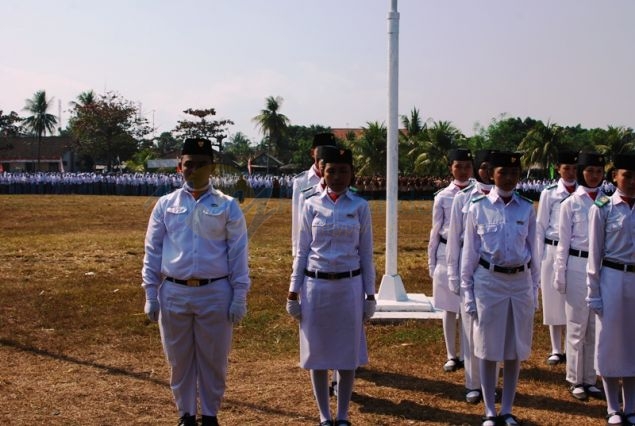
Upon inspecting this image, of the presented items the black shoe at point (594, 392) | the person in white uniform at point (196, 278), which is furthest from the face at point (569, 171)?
the person in white uniform at point (196, 278)

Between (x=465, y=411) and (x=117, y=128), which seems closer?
(x=465, y=411)

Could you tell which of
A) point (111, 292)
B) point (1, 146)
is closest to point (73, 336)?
point (111, 292)

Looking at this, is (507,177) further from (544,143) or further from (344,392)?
(544,143)

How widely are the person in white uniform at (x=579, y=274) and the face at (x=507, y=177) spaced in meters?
1.33

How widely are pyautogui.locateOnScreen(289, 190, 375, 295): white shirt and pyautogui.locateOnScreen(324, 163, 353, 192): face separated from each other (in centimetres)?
8

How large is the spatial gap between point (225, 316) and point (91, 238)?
1506cm

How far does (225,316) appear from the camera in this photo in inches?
206

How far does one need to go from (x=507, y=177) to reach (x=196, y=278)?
2446 mm

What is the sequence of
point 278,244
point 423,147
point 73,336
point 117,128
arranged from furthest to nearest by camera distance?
point 117,128 → point 423,147 → point 278,244 → point 73,336

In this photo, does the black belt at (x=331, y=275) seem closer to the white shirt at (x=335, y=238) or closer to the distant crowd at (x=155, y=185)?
the white shirt at (x=335, y=238)

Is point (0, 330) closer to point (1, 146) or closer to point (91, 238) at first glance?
point (91, 238)

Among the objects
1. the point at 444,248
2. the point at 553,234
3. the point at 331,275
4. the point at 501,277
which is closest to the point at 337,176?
the point at 331,275

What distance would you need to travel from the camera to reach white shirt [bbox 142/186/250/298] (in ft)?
16.9

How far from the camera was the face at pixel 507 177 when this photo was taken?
18.1ft
